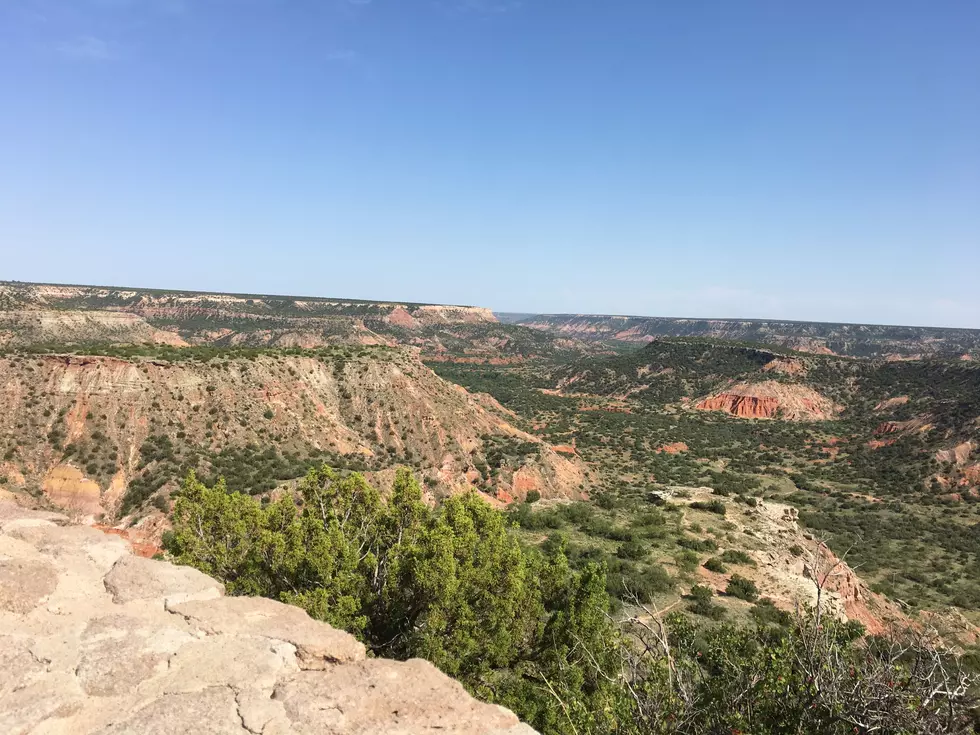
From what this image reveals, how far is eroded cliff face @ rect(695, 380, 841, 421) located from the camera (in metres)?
105

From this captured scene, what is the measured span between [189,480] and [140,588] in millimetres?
5563

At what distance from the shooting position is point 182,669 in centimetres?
815

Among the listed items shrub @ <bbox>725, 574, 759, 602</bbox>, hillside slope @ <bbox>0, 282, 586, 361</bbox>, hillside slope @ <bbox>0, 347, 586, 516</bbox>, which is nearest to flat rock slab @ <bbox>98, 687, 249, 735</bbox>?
shrub @ <bbox>725, 574, 759, 602</bbox>

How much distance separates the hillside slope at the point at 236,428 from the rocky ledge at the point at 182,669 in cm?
2745

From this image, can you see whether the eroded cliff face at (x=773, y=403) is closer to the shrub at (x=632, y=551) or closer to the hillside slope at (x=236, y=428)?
the hillside slope at (x=236, y=428)

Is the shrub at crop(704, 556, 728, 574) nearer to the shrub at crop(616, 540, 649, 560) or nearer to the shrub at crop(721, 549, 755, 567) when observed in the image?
the shrub at crop(721, 549, 755, 567)

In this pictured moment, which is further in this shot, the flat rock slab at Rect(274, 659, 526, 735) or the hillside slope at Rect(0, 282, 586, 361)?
the hillside slope at Rect(0, 282, 586, 361)

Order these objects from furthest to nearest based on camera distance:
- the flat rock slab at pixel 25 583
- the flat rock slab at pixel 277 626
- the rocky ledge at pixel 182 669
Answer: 1. the flat rock slab at pixel 25 583
2. the flat rock slab at pixel 277 626
3. the rocky ledge at pixel 182 669

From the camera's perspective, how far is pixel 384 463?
47.1 metres

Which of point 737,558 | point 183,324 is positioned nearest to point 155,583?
point 737,558

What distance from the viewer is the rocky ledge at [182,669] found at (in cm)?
714

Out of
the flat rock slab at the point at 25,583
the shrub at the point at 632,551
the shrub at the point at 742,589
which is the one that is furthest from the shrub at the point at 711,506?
the flat rock slab at the point at 25,583

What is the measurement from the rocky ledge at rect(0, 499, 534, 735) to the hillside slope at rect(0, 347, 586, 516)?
2745 centimetres

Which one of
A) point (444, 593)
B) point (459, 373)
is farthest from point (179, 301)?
point (444, 593)
